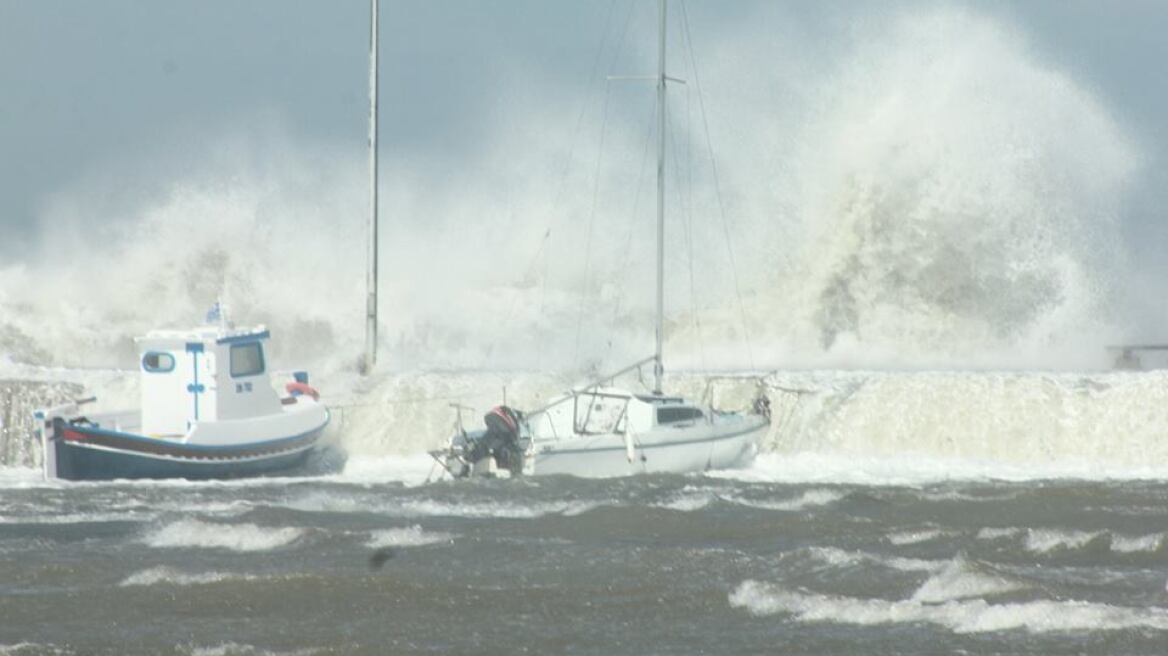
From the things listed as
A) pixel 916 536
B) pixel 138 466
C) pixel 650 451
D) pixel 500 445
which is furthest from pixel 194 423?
pixel 916 536

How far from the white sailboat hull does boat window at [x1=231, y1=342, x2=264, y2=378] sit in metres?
5.57

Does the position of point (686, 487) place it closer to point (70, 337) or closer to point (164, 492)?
point (164, 492)

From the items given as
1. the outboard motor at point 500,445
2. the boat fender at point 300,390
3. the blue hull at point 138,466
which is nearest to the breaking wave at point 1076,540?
the outboard motor at point 500,445

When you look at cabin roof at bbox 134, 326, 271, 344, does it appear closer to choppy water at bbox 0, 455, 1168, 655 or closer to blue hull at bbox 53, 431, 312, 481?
blue hull at bbox 53, 431, 312, 481

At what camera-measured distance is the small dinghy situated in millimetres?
30875

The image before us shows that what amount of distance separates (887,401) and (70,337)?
23.7m

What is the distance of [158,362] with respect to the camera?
108 feet

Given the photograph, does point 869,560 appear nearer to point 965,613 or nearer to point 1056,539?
point 1056,539

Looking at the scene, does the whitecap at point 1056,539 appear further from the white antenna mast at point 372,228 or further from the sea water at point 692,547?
the white antenna mast at point 372,228

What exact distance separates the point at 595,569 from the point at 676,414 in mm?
10310

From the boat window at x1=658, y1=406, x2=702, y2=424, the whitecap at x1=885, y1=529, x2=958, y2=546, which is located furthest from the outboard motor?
the whitecap at x1=885, y1=529, x2=958, y2=546

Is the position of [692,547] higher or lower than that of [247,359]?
lower

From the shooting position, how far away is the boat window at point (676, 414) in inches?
1219

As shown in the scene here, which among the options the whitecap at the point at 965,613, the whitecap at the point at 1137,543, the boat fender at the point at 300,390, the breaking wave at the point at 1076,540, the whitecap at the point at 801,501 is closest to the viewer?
the whitecap at the point at 965,613
